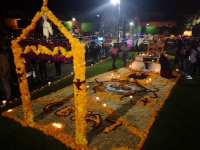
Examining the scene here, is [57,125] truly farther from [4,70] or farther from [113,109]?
[4,70]

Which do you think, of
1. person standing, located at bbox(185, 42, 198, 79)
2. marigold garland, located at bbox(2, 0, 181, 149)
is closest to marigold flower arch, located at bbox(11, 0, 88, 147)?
marigold garland, located at bbox(2, 0, 181, 149)

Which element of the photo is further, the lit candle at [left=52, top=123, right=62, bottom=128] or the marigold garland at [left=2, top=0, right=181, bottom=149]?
the lit candle at [left=52, top=123, right=62, bottom=128]

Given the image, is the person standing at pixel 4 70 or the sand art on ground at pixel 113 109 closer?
the sand art on ground at pixel 113 109

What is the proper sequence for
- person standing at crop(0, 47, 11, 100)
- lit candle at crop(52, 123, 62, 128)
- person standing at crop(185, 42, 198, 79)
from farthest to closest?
person standing at crop(185, 42, 198, 79) < person standing at crop(0, 47, 11, 100) < lit candle at crop(52, 123, 62, 128)

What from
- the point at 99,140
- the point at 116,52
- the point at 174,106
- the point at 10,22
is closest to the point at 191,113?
the point at 174,106

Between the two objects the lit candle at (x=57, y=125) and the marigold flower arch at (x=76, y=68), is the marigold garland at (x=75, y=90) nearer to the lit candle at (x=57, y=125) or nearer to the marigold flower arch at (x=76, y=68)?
the marigold flower arch at (x=76, y=68)

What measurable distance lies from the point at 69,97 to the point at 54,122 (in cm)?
246

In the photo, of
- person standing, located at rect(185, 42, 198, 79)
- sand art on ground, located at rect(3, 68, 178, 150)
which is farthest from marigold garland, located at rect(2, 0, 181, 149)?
person standing, located at rect(185, 42, 198, 79)

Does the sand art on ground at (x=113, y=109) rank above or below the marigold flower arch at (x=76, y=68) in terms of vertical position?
below

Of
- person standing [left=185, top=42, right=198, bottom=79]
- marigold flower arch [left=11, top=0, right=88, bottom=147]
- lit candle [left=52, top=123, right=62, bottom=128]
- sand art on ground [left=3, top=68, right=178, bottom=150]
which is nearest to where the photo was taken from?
marigold flower arch [left=11, top=0, right=88, bottom=147]

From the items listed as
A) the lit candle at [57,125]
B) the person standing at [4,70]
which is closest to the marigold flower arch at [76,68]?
the lit candle at [57,125]

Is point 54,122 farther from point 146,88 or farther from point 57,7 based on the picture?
point 57,7

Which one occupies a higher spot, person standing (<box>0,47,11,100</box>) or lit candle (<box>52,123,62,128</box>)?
person standing (<box>0,47,11,100</box>)

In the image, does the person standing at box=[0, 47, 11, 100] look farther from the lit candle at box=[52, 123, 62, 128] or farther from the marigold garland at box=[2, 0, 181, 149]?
the lit candle at box=[52, 123, 62, 128]
